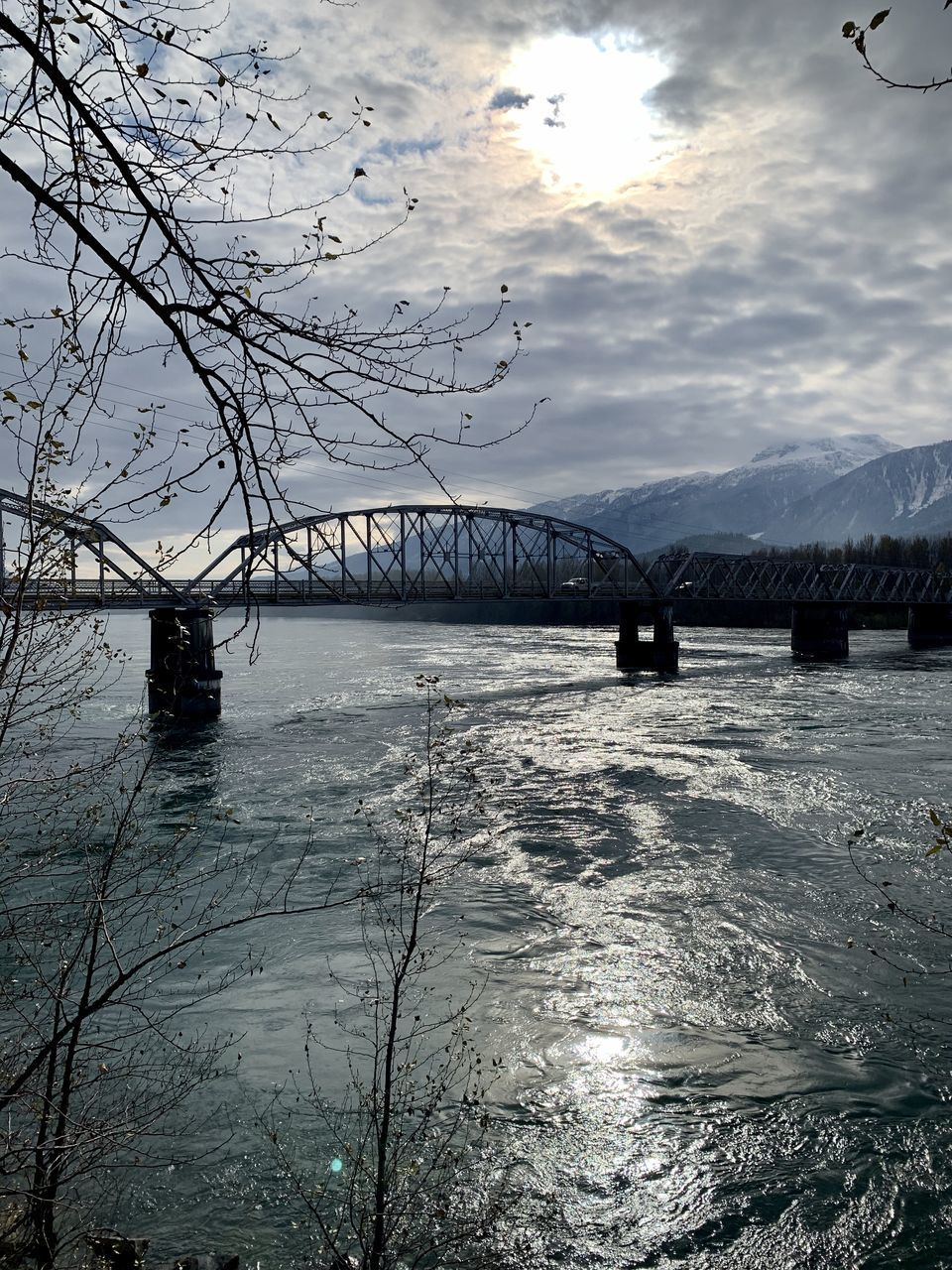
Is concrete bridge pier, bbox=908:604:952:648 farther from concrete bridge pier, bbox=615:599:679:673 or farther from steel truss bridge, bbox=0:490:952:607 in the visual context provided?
concrete bridge pier, bbox=615:599:679:673

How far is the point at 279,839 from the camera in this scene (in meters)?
25.2

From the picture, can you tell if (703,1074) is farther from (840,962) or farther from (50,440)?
(50,440)

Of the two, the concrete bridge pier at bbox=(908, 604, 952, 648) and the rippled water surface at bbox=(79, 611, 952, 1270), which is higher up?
the concrete bridge pier at bbox=(908, 604, 952, 648)

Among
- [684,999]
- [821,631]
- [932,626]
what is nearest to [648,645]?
[821,631]

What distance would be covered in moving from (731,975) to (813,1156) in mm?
4936

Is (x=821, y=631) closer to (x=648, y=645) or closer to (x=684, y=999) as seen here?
(x=648, y=645)

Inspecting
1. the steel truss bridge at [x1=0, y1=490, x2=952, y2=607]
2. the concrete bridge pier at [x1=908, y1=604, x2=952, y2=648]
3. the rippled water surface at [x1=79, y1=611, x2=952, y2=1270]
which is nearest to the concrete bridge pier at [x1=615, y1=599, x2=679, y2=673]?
the steel truss bridge at [x1=0, y1=490, x2=952, y2=607]

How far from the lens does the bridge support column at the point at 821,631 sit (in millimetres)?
105688

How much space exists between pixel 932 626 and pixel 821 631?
99.8ft

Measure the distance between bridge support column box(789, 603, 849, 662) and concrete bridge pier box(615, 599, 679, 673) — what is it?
74.5ft

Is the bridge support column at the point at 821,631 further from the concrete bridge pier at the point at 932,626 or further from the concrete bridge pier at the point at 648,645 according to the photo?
the concrete bridge pier at the point at 932,626

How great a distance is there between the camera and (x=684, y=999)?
14055mm

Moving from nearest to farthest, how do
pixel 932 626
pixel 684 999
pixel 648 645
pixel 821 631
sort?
pixel 684 999 < pixel 648 645 < pixel 821 631 < pixel 932 626

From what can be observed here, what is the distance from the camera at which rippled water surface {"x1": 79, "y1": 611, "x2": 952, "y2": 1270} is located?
9188 millimetres
